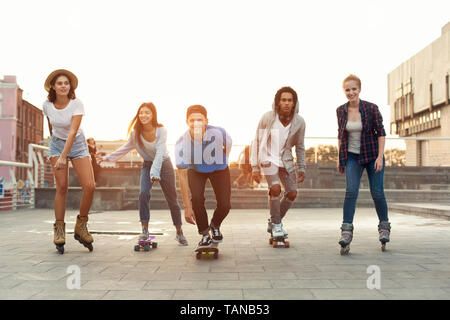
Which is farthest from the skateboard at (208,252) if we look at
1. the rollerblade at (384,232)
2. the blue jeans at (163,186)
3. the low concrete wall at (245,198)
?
the low concrete wall at (245,198)

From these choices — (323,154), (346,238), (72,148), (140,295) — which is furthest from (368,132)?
(323,154)

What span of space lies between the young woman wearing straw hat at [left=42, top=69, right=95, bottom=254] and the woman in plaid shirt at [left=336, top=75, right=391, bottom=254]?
2.68 m

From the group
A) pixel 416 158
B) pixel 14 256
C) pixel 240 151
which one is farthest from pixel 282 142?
pixel 416 158

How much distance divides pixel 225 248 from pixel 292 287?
1.94m

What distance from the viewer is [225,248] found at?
4.69m

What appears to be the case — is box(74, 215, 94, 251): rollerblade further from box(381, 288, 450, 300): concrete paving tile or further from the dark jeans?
box(381, 288, 450, 300): concrete paving tile

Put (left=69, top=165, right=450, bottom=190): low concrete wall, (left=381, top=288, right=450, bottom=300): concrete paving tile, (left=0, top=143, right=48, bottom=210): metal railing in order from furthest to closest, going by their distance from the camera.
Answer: (left=69, top=165, right=450, bottom=190): low concrete wall < (left=0, top=143, right=48, bottom=210): metal railing < (left=381, top=288, right=450, bottom=300): concrete paving tile

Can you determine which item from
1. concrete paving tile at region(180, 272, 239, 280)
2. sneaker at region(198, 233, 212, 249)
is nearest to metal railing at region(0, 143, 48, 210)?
sneaker at region(198, 233, 212, 249)

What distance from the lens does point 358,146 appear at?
4.46 metres

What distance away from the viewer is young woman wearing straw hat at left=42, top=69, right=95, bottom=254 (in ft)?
14.1

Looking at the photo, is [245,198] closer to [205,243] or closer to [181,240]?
[181,240]

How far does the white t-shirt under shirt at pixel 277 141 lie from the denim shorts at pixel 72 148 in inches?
79.2

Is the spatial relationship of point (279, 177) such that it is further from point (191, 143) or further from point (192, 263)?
point (192, 263)

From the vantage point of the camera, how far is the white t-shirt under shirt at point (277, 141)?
4.84 meters
